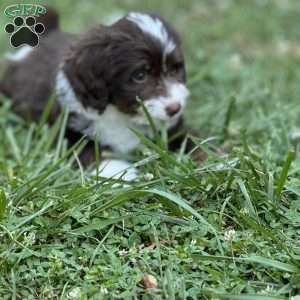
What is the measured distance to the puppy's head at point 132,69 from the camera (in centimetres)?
494

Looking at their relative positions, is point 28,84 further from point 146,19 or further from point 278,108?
point 278,108

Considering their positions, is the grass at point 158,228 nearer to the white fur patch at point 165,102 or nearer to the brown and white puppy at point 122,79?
the brown and white puppy at point 122,79

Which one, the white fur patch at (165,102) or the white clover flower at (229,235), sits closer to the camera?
the white clover flower at (229,235)

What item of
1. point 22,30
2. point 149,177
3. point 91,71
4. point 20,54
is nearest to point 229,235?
point 149,177

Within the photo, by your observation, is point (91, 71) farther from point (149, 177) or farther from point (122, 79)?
point (149, 177)

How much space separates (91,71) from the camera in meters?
5.01

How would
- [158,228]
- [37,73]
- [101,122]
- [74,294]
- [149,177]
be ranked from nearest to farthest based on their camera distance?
1. [74,294]
2. [158,228]
3. [149,177]
4. [101,122]
5. [37,73]

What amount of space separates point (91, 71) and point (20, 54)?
171 centimetres

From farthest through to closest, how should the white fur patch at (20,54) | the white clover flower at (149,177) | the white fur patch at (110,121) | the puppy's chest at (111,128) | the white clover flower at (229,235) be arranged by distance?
the white fur patch at (20,54) < the puppy's chest at (111,128) < the white fur patch at (110,121) < the white clover flower at (149,177) < the white clover flower at (229,235)

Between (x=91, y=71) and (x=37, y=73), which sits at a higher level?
(x=91, y=71)

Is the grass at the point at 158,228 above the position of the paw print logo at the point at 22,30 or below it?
below

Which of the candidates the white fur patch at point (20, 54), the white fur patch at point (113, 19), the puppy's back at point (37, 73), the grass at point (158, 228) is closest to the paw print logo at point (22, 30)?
the grass at point (158, 228)

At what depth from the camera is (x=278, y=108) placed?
5.59 m

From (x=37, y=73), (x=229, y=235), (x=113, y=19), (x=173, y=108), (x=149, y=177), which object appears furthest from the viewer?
(x=37, y=73)
